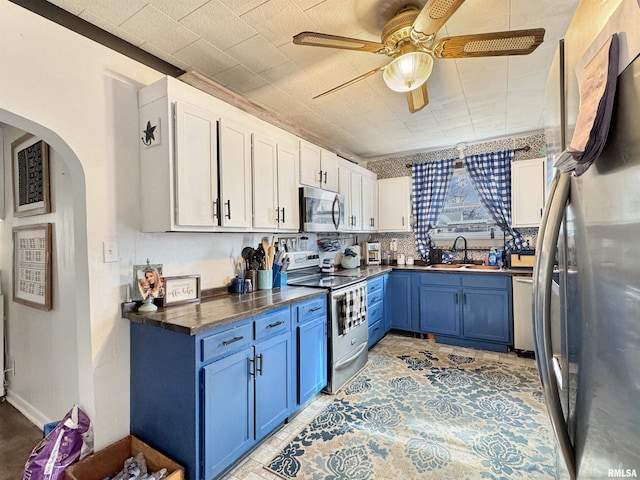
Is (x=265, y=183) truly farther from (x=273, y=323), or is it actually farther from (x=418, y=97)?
(x=418, y=97)

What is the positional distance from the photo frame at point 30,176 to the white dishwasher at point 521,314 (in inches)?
169

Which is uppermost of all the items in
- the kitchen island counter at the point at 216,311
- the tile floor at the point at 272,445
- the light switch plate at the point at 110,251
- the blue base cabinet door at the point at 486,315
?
the light switch plate at the point at 110,251

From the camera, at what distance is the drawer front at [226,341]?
5.44 ft

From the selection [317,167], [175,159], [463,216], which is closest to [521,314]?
[463,216]

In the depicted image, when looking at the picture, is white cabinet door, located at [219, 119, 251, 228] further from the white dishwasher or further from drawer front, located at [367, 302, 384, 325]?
the white dishwasher

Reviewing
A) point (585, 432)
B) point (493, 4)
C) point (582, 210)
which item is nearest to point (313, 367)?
point (585, 432)

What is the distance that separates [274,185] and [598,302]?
2.35 meters

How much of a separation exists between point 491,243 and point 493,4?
3.10m

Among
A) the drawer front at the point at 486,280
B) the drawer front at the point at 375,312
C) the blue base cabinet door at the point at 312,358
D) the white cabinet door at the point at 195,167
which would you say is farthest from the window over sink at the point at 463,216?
the white cabinet door at the point at 195,167

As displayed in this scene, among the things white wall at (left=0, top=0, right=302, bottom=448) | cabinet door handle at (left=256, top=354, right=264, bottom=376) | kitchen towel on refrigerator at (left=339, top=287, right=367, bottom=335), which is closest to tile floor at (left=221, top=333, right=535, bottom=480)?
cabinet door handle at (left=256, top=354, right=264, bottom=376)

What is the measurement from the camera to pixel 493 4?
1708mm

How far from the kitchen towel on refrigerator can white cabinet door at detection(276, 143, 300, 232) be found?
0.80 m

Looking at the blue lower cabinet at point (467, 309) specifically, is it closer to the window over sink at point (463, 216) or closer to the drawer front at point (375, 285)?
the drawer front at point (375, 285)

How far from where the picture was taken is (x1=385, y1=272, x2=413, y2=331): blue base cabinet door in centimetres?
407
